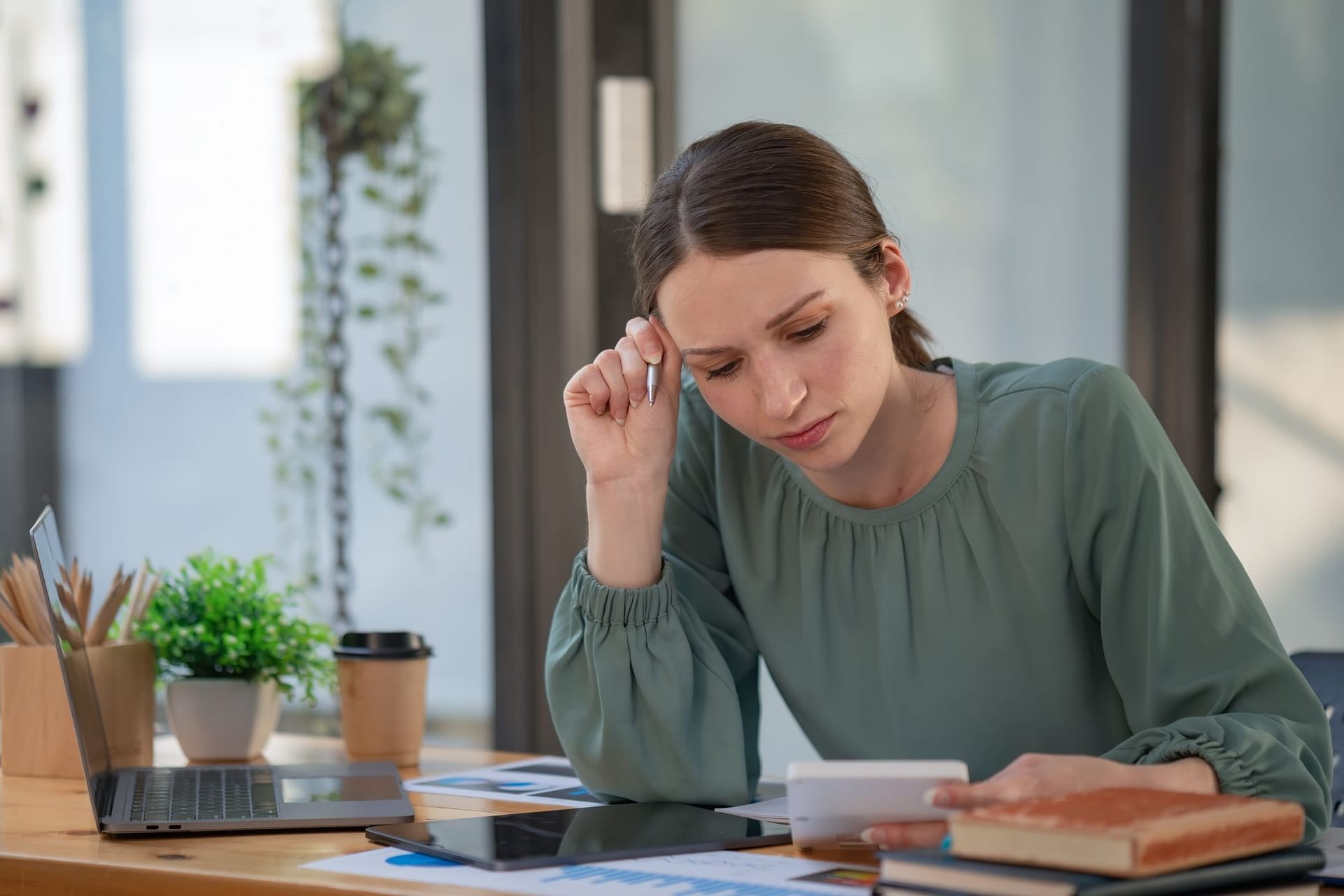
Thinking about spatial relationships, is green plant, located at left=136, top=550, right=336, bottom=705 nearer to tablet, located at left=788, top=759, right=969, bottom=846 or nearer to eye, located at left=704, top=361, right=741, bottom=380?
eye, located at left=704, top=361, right=741, bottom=380

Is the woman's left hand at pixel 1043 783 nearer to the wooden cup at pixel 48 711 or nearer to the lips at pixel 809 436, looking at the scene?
the lips at pixel 809 436

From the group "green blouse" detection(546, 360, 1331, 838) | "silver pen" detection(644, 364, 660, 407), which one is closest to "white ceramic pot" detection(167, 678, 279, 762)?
"green blouse" detection(546, 360, 1331, 838)

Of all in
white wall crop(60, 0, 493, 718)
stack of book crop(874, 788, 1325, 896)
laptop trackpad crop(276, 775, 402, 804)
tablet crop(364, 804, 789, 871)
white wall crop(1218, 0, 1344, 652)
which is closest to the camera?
stack of book crop(874, 788, 1325, 896)

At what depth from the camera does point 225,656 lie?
65.1 inches

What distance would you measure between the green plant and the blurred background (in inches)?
38.2

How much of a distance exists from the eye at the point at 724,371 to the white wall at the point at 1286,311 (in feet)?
4.55

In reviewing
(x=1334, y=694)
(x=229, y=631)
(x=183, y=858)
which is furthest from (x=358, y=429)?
(x=1334, y=694)

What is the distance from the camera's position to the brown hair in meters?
1.33

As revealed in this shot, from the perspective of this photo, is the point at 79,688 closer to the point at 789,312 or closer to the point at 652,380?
the point at 652,380

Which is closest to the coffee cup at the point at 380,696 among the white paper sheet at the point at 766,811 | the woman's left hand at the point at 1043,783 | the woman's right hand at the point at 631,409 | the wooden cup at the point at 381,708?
the wooden cup at the point at 381,708

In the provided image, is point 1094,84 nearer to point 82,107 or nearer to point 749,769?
point 749,769

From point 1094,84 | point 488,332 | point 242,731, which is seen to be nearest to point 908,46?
point 1094,84

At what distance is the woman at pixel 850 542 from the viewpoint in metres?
1.32

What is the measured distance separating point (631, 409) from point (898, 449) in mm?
289
